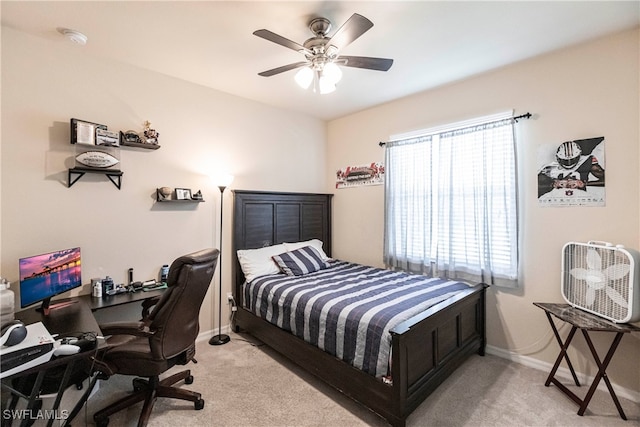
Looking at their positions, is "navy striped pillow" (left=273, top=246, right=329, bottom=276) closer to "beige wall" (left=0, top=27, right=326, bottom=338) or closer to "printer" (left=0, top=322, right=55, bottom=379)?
"beige wall" (left=0, top=27, right=326, bottom=338)

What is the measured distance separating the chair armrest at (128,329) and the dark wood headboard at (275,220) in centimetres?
158

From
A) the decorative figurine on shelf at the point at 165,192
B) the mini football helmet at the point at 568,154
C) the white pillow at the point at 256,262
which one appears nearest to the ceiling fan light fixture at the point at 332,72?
the decorative figurine on shelf at the point at 165,192

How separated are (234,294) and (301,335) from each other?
1.31 meters

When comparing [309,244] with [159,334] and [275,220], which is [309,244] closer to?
[275,220]

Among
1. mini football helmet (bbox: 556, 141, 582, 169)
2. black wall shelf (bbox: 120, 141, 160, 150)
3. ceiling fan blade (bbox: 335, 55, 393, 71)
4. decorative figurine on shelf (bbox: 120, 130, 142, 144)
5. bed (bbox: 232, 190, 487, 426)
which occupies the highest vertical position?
ceiling fan blade (bbox: 335, 55, 393, 71)

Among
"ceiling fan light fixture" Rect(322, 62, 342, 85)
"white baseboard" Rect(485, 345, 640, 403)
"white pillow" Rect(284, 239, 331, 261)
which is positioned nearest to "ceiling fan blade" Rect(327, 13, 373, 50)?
"ceiling fan light fixture" Rect(322, 62, 342, 85)

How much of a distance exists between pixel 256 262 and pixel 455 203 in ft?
7.60

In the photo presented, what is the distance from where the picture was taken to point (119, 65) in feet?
8.82

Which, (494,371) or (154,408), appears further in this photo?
(494,371)

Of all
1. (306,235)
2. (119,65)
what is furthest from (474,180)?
(119,65)

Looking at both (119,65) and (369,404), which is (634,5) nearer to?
(369,404)

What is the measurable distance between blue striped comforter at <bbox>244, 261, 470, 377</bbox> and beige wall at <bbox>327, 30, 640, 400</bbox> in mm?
641

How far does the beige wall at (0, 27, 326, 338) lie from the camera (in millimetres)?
2223

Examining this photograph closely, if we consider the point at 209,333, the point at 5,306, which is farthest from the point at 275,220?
the point at 5,306
